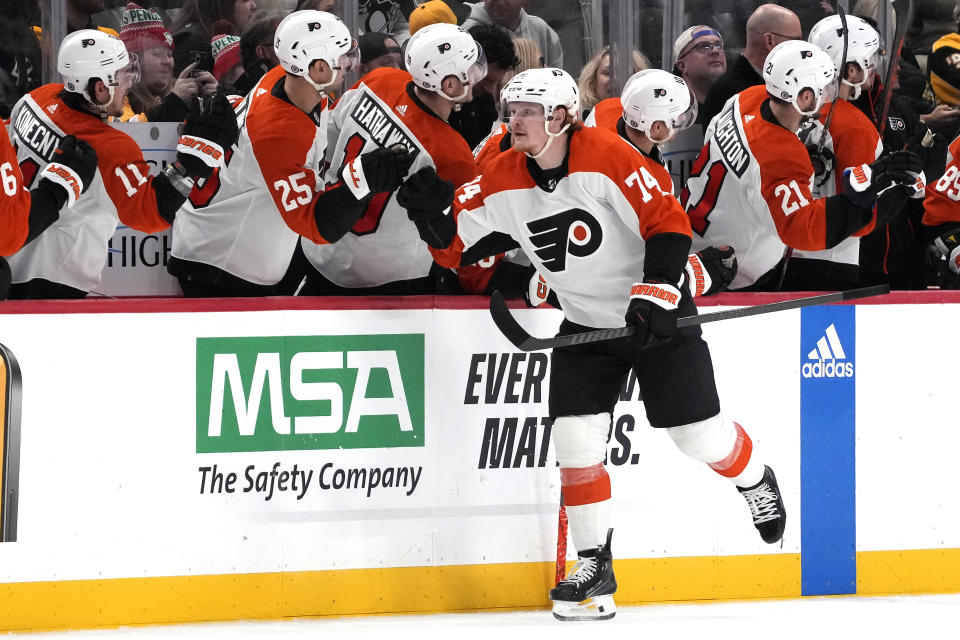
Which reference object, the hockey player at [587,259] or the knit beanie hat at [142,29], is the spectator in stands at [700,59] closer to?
the hockey player at [587,259]

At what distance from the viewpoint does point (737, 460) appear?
382 centimetres

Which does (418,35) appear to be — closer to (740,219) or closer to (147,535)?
(740,219)

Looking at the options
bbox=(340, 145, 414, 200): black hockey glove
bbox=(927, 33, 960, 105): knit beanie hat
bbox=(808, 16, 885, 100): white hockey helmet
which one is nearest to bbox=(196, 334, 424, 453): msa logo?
bbox=(340, 145, 414, 200): black hockey glove

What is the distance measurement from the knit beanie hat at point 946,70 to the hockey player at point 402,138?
80.7 inches

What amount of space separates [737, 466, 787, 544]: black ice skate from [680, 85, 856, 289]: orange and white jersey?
738mm

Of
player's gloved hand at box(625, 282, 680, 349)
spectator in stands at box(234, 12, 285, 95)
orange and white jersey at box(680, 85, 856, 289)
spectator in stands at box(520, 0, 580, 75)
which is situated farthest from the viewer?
spectator in stands at box(520, 0, 580, 75)

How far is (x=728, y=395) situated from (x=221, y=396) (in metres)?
1.49

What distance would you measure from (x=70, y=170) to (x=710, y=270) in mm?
1827

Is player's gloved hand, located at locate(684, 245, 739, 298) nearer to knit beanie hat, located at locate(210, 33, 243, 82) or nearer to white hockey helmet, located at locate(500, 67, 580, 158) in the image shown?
white hockey helmet, located at locate(500, 67, 580, 158)

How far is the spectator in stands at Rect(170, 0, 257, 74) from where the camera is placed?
169 inches

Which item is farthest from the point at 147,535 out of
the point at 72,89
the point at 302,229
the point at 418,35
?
the point at 418,35

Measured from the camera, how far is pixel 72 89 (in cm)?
389

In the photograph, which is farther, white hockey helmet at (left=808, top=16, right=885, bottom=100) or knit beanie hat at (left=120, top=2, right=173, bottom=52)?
white hockey helmet at (left=808, top=16, right=885, bottom=100)

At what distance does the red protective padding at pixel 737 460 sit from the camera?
12.5 ft
